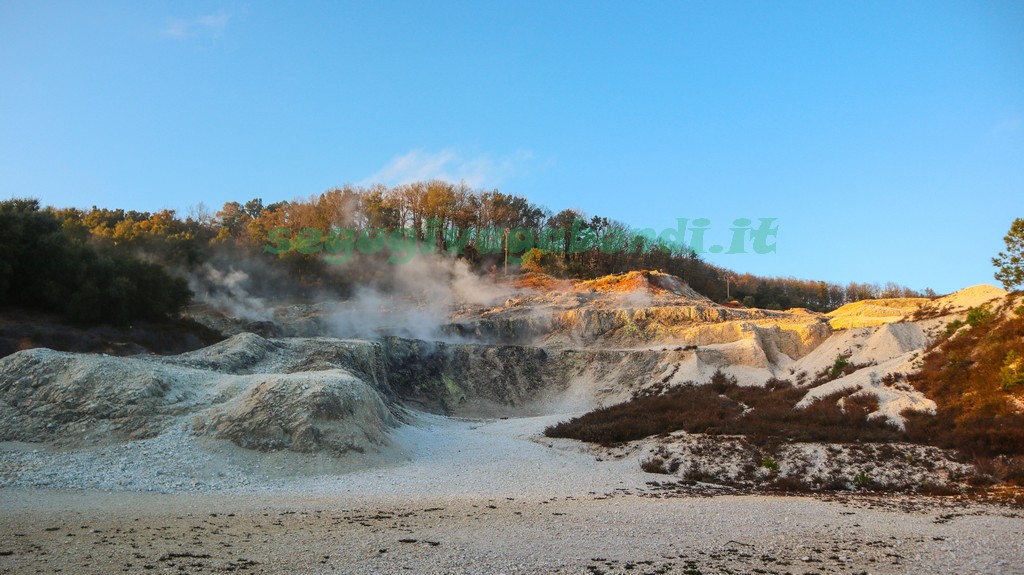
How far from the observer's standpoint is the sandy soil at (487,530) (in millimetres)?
9203

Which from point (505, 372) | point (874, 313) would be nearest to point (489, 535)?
point (505, 372)

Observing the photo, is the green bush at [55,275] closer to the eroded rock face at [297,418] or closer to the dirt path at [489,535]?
the eroded rock face at [297,418]

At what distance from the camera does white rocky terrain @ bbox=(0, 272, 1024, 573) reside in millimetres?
9852

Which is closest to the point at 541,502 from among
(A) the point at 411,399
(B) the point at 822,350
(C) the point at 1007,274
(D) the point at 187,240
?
(C) the point at 1007,274

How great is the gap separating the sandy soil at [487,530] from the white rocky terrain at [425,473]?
0.07 metres

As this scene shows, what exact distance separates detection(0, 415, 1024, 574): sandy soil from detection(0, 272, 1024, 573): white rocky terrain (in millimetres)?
70

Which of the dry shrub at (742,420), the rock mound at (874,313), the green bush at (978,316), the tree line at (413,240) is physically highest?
the tree line at (413,240)

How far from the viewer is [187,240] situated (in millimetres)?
57375

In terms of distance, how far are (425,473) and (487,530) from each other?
8.13 metres

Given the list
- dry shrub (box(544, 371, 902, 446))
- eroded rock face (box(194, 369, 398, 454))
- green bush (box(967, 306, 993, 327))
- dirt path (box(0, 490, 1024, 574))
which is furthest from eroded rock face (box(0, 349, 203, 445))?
green bush (box(967, 306, 993, 327))

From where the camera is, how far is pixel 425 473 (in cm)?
1930

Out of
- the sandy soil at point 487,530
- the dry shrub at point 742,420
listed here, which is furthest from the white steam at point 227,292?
the sandy soil at point 487,530

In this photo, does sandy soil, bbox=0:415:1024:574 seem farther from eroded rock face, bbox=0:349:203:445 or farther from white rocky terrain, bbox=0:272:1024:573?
eroded rock face, bbox=0:349:203:445

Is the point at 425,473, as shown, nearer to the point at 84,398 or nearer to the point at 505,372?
the point at 84,398
